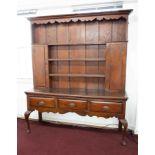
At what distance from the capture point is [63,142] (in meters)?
2.30

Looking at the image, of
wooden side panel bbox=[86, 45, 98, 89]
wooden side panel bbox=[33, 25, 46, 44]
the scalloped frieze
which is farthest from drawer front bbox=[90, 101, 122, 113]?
wooden side panel bbox=[33, 25, 46, 44]

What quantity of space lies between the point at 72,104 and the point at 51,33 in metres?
1.34

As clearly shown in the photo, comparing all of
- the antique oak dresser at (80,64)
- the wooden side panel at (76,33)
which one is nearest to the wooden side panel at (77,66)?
the antique oak dresser at (80,64)

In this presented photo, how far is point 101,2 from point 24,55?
1.73 metres

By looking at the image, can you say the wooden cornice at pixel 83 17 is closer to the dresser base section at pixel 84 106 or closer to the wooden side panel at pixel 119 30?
the wooden side panel at pixel 119 30

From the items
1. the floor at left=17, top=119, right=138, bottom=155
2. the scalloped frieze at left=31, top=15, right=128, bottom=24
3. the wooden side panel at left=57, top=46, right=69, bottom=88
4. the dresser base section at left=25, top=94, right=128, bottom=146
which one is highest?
the scalloped frieze at left=31, top=15, right=128, bottom=24

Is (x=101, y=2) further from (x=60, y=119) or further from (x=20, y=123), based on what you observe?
(x=20, y=123)

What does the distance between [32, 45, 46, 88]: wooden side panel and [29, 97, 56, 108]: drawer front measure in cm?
34

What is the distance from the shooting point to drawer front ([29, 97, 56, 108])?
238cm

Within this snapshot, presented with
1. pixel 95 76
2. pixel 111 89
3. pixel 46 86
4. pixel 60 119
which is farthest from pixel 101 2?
pixel 60 119

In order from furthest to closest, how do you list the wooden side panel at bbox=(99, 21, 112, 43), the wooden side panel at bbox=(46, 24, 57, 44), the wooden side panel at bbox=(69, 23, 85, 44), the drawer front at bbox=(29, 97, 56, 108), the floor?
the wooden side panel at bbox=(46, 24, 57, 44) → the wooden side panel at bbox=(69, 23, 85, 44) → the wooden side panel at bbox=(99, 21, 112, 43) → the drawer front at bbox=(29, 97, 56, 108) → the floor

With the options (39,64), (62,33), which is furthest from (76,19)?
(39,64)

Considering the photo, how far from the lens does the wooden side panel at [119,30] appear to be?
2.44 m

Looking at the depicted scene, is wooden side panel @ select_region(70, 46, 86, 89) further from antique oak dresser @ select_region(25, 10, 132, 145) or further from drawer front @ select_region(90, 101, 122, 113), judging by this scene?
drawer front @ select_region(90, 101, 122, 113)
